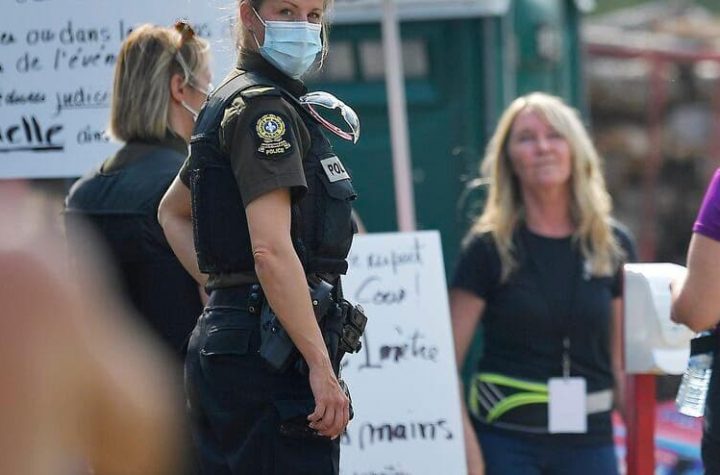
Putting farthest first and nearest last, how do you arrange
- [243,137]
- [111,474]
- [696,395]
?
[696,395] < [111,474] < [243,137]

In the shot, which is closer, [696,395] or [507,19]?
[696,395]

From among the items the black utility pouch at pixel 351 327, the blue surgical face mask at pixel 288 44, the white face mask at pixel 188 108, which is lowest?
the black utility pouch at pixel 351 327

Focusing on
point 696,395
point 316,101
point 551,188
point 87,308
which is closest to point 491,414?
point 551,188

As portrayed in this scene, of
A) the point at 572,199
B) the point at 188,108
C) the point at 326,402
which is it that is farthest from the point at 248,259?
the point at 572,199

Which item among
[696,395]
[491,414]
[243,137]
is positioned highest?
[243,137]

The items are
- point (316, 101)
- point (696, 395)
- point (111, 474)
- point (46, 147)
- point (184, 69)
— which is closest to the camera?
point (316, 101)

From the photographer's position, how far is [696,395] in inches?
120

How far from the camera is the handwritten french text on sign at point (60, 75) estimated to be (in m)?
3.56

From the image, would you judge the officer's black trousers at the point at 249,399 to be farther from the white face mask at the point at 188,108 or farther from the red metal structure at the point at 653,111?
the red metal structure at the point at 653,111

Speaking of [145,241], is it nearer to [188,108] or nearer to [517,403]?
[188,108]

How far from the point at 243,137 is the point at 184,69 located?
89 cm

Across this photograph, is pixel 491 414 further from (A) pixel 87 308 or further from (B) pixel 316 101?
(B) pixel 316 101

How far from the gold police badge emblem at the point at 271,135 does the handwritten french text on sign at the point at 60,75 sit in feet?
3.90

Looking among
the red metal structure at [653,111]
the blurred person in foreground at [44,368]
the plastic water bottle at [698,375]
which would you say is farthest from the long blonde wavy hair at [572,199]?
the red metal structure at [653,111]
